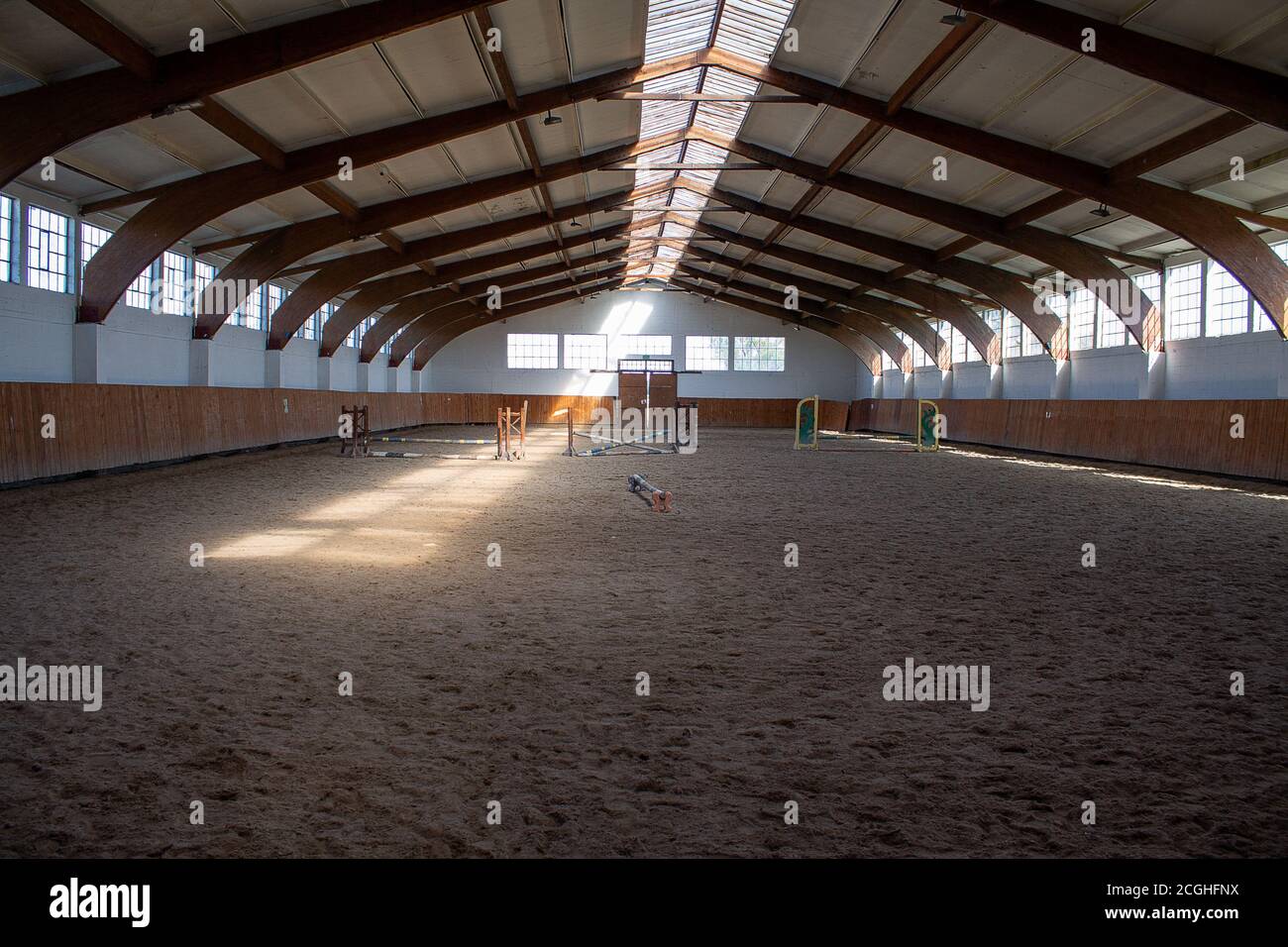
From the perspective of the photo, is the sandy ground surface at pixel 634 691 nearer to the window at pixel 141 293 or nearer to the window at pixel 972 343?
the window at pixel 141 293

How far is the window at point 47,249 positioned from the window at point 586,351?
3123cm

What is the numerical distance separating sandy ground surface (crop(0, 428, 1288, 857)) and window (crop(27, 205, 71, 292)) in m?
8.92

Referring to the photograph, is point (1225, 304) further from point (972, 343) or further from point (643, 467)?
point (643, 467)

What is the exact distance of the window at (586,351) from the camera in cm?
4862

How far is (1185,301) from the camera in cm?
2267

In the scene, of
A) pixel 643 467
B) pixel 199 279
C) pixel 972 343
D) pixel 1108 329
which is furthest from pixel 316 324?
pixel 1108 329

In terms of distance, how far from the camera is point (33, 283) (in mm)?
17156

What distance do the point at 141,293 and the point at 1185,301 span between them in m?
25.7

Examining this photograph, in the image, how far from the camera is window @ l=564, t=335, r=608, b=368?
48625 mm

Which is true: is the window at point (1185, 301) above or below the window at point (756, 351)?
below

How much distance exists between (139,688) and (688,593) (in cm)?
400

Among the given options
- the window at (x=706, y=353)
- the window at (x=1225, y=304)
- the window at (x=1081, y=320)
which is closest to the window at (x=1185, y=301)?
the window at (x=1225, y=304)
